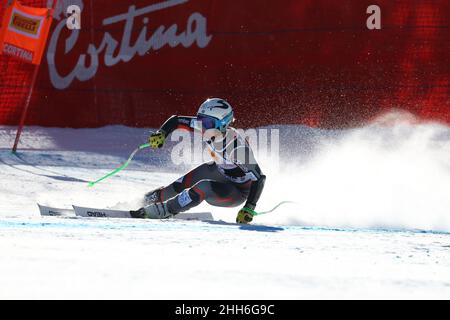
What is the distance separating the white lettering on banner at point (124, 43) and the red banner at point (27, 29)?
187cm

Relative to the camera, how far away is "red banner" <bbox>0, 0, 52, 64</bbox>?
437 inches

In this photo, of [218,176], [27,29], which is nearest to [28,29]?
[27,29]

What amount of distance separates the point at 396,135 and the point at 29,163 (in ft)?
15.0

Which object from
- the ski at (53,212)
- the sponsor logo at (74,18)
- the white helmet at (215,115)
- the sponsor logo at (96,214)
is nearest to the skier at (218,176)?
the white helmet at (215,115)

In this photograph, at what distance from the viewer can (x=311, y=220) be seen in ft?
25.9

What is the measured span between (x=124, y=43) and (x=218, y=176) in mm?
5843

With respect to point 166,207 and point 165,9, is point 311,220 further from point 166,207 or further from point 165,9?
point 165,9

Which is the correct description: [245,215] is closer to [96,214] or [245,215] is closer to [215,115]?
[215,115]

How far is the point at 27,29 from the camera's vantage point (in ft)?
36.5

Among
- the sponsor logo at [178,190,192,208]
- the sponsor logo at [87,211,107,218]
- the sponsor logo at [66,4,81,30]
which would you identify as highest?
the sponsor logo at [66,4,81,30]

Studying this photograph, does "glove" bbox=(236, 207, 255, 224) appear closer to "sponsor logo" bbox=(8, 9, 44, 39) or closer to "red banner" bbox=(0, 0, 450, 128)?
"sponsor logo" bbox=(8, 9, 44, 39)

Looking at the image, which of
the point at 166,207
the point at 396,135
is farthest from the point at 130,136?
the point at 166,207

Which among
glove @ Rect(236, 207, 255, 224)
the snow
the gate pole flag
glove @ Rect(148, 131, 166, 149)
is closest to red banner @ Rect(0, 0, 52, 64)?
the gate pole flag

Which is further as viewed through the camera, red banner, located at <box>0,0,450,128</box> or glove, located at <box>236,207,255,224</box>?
red banner, located at <box>0,0,450,128</box>
